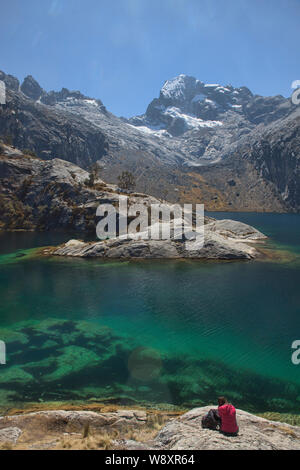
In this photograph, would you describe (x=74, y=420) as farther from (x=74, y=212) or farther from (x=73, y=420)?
(x=74, y=212)

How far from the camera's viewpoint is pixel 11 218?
416 feet

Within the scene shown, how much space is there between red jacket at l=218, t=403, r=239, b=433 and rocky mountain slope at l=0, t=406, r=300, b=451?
420 mm

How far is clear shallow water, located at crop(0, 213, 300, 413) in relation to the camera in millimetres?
24938

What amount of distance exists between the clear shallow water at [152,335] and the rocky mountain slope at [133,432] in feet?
11.8

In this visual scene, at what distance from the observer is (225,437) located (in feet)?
50.2

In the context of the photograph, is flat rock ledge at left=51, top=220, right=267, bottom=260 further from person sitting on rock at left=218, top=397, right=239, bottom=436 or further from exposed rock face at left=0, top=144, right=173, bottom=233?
person sitting on rock at left=218, top=397, right=239, bottom=436

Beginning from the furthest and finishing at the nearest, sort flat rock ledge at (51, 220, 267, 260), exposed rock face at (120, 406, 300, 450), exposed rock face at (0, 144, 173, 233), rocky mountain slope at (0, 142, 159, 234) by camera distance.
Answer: rocky mountain slope at (0, 142, 159, 234), exposed rock face at (0, 144, 173, 233), flat rock ledge at (51, 220, 267, 260), exposed rock face at (120, 406, 300, 450)

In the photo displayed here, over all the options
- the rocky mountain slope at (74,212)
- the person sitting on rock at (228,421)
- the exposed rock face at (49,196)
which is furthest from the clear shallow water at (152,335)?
the exposed rock face at (49,196)

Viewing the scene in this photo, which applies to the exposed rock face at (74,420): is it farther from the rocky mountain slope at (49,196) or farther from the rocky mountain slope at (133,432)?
the rocky mountain slope at (49,196)

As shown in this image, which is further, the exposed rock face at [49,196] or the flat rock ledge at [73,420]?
the exposed rock face at [49,196]

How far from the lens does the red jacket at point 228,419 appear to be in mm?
15703

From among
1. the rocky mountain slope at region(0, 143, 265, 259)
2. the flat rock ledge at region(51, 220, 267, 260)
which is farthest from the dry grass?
the rocky mountain slope at region(0, 143, 265, 259)
